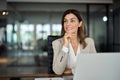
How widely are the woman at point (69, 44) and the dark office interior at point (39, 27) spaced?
4999mm

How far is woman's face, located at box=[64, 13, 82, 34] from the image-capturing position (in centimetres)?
199

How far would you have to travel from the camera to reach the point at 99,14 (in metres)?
7.15

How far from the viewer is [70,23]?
2.01 m

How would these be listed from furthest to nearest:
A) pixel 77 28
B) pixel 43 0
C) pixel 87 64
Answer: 1. pixel 43 0
2. pixel 77 28
3. pixel 87 64

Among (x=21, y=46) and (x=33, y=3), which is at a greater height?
(x=33, y=3)

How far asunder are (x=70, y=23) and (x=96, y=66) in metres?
0.98

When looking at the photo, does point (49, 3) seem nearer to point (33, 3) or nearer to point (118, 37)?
point (33, 3)

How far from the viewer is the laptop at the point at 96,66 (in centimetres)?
107

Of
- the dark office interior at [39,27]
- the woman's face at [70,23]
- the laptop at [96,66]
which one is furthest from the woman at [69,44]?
the dark office interior at [39,27]

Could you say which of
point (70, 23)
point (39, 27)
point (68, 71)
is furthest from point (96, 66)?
point (39, 27)

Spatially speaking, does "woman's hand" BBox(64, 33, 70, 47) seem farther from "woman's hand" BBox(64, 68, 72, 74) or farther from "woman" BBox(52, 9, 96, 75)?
"woman's hand" BBox(64, 68, 72, 74)

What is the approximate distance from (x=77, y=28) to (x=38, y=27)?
5.28 metres

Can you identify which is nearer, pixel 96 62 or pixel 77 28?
pixel 96 62

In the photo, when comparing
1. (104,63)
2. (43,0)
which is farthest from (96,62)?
(43,0)
